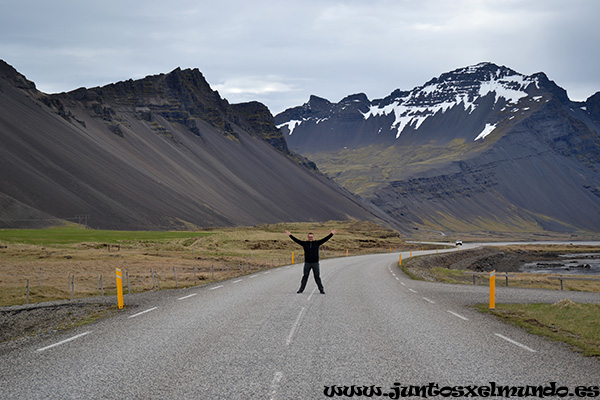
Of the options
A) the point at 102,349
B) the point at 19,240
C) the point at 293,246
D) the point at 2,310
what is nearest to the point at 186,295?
the point at 2,310

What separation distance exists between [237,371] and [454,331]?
5.89 m

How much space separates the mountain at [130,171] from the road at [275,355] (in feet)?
253

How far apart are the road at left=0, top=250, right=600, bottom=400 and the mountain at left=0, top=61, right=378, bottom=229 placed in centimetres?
7709

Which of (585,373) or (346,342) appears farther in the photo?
(346,342)

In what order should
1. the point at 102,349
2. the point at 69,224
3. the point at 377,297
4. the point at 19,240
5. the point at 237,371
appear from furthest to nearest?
the point at 69,224 < the point at 19,240 < the point at 377,297 < the point at 102,349 < the point at 237,371

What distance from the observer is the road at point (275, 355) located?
25.8 ft

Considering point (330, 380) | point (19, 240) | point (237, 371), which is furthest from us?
point (19, 240)

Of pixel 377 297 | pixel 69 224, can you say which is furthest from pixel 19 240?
pixel 377 297

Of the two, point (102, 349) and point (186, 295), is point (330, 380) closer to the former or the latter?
point (102, 349)

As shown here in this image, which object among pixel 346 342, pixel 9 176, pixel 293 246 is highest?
pixel 9 176

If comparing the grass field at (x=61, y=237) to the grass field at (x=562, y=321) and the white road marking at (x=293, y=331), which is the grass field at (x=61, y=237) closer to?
the white road marking at (x=293, y=331)

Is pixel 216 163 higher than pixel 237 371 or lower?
higher

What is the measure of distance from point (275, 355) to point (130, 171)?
383ft

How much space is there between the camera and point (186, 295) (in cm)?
2048
